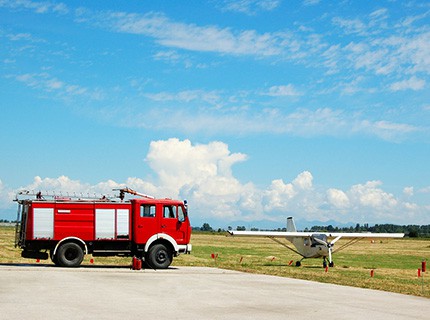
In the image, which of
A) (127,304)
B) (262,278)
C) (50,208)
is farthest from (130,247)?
(127,304)

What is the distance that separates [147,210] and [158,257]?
80.7 inches

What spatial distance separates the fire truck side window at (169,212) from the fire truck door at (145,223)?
416mm

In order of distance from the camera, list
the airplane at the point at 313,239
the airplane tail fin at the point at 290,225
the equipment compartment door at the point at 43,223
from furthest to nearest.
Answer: the airplane tail fin at the point at 290,225
the airplane at the point at 313,239
the equipment compartment door at the point at 43,223

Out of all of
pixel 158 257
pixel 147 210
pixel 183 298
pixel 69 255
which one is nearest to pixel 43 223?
pixel 69 255

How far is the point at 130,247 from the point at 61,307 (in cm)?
1257

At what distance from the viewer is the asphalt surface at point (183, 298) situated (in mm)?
12875

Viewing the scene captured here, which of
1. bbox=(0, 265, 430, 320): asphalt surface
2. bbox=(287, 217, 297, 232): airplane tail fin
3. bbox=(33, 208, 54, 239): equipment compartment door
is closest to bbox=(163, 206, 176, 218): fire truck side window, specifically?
bbox=(0, 265, 430, 320): asphalt surface

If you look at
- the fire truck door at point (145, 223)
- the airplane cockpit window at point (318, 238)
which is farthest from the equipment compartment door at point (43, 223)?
the airplane cockpit window at point (318, 238)

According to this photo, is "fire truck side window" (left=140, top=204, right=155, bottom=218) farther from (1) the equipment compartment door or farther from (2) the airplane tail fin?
A: (2) the airplane tail fin

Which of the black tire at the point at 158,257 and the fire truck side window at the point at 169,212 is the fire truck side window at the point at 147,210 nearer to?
the fire truck side window at the point at 169,212

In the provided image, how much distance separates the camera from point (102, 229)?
25.4 meters

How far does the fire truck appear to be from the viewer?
81.8 ft

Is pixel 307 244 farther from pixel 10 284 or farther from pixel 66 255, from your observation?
pixel 10 284

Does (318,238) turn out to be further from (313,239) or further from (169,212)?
(169,212)
